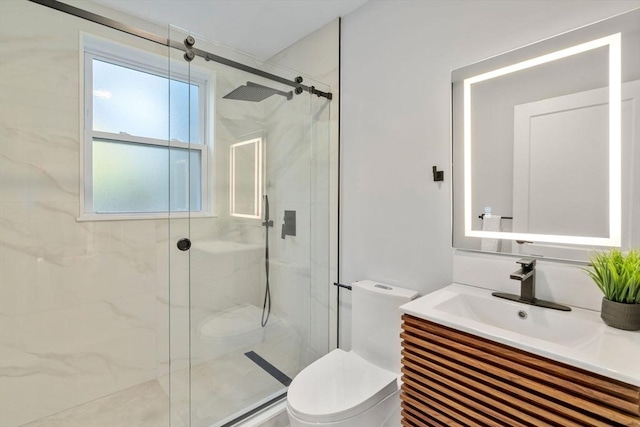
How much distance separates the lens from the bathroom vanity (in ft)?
2.48

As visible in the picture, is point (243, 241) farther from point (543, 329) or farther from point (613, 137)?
point (613, 137)

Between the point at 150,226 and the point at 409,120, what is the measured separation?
73.0 inches

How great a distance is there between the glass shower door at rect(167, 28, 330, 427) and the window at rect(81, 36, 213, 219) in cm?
1

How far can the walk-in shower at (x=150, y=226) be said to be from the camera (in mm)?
1661

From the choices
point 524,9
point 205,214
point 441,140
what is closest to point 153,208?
point 205,214

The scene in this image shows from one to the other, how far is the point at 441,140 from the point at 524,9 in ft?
1.98

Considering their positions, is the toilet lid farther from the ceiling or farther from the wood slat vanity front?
the ceiling

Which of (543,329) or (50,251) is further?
(50,251)

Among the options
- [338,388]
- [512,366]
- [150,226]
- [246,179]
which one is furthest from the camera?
[150,226]

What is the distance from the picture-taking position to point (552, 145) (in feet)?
4.00

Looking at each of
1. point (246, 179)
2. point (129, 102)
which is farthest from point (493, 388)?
point (129, 102)

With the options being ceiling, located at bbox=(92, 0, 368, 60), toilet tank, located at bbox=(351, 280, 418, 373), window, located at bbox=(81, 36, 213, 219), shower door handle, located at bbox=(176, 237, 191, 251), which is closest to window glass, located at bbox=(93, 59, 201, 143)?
window, located at bbox=(81, 36, 213, 219)

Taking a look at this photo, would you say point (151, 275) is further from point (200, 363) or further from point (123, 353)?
point (200, 363)

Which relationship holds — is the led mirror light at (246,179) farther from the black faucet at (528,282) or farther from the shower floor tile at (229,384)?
the black faucet at (528,282)
